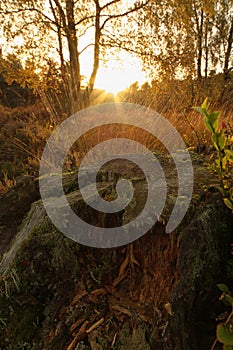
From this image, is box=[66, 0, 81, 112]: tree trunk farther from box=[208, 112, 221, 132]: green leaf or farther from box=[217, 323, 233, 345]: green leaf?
box=[217, 323, 233, 345]: green leaf

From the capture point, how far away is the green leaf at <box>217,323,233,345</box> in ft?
3.00

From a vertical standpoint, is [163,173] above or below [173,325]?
above

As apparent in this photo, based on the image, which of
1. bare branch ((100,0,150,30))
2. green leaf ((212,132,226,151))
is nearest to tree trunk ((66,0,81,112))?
bare branch ((100,0,150,30))

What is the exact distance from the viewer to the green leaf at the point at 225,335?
0.91 metres

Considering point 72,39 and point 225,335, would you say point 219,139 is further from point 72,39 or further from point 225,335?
point 72,39

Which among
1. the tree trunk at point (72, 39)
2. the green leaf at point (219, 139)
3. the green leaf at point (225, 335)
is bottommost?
the green leaf at point (225, 335)

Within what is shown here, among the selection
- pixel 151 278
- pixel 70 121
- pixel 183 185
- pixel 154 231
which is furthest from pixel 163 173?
pixel 70 121

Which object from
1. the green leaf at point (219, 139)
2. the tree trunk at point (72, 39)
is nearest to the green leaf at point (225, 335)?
the green leaf at point (219, 139)

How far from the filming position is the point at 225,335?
92 cm

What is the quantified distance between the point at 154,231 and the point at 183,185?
350mm

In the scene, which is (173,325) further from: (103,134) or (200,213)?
(103,134)

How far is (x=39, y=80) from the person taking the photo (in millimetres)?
8555

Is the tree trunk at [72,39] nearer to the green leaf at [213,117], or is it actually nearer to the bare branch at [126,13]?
the bare branch at [126,13]

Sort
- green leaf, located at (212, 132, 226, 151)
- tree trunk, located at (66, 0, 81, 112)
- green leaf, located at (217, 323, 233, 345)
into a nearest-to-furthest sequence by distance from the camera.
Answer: green leaf, located at (217, 323, 233, 345)
green leaf, located at (212, 132, 226, 151)
tree trunk, located at (66, 0, 81, 112)
